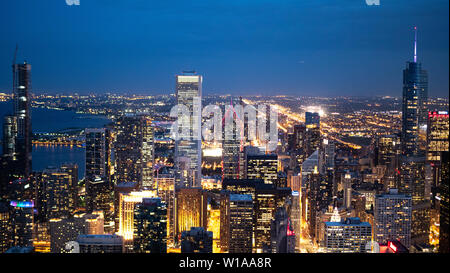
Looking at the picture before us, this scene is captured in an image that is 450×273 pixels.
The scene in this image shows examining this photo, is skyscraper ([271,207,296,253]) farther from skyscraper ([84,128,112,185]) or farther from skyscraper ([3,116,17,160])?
skyscraper ([3,116,17,160])

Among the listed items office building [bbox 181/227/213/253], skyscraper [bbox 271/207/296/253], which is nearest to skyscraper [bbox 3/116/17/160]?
office building [bbox 181/227/213/253]

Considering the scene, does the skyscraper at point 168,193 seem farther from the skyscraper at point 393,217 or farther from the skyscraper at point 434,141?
the skyscraper at point 434,141

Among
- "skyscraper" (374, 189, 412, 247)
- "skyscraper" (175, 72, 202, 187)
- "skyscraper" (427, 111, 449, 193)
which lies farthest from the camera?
"skyscraper" (175, 72, 202, 187)

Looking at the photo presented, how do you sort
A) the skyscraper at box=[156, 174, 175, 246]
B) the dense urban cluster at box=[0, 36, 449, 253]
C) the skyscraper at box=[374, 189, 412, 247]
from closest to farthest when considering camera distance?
the dense urban cluster at box=[0, 36, 449, 253] < the skyscraper at box=[374, 189, 412, 247] < the skyscraper at box=[156, 174, 175, 246]

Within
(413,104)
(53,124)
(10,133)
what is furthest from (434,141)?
(10,133)

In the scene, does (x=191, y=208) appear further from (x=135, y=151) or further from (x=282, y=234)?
(x=135, y=151)

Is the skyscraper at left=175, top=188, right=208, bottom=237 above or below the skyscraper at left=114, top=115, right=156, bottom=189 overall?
below

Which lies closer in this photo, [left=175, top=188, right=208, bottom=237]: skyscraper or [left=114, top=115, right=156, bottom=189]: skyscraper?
[left=175, top=188, right=208, bottom=237]: skyscraper
